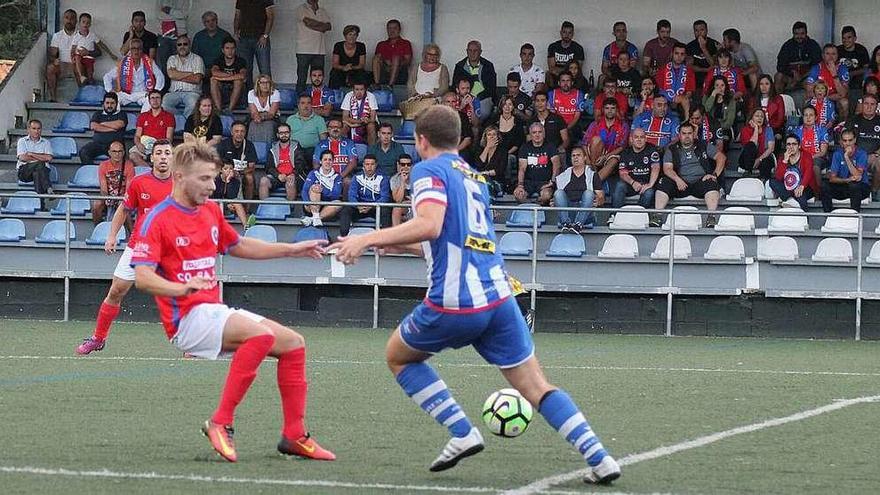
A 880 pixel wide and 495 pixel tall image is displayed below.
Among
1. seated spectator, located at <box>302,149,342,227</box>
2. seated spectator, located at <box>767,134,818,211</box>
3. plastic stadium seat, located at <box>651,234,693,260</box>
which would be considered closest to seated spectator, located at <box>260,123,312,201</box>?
seated spectator, located at <box>302,149,342,227</box>

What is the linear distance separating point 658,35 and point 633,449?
586 inches

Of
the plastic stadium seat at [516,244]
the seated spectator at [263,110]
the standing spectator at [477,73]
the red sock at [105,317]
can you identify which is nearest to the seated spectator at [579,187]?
the plastic stadium seat at [516,244]

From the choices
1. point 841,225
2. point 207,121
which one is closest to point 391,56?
point 207,121

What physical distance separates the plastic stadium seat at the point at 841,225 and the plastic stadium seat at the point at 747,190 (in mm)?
1532

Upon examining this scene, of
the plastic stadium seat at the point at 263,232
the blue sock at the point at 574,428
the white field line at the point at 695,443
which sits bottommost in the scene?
the white field line at the point at 695,443

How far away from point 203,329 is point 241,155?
13.0 metres

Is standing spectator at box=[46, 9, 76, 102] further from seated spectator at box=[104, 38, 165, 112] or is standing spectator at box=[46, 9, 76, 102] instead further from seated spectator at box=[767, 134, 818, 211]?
seated spectator at box=[767, 134, 818, 211]

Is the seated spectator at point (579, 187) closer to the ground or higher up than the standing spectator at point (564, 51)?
closer to the ground

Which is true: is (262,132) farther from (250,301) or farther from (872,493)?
(872,493)

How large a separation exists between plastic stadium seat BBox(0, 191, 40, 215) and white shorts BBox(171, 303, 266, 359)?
12.6m

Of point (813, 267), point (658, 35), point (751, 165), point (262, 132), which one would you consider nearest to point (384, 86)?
point (262, 132)

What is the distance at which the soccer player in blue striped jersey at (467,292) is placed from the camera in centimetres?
639

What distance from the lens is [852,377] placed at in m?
12.2

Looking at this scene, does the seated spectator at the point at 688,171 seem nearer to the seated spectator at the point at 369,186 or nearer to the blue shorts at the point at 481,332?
the seated spectator at the point at 369,186
